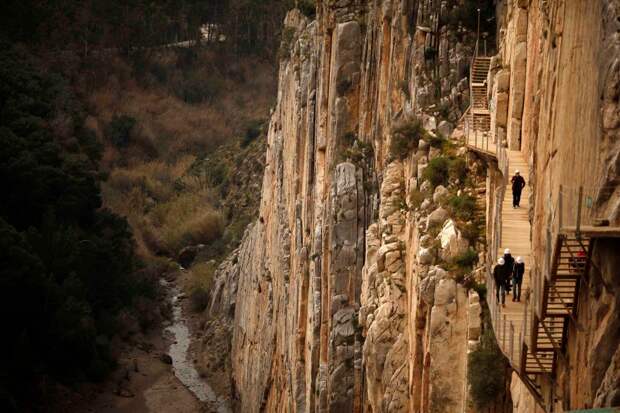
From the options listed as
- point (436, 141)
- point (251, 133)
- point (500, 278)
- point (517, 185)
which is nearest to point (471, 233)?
point (517, 185)

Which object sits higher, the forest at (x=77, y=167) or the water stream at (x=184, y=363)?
the forest at (x=77, y=167)

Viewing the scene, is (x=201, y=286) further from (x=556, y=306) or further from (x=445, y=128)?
(x=556, y=306)

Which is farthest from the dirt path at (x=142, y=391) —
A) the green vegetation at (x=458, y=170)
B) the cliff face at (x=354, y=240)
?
the green vegetation at (x=458, y=170)

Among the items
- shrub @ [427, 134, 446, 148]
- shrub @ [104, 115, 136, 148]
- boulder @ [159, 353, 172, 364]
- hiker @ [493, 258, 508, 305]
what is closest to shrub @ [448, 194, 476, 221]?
shrub @ [427, 134, 446, 148]

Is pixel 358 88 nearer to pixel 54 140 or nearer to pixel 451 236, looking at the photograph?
pixel 451 236

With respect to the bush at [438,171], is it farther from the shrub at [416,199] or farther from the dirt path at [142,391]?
the dirt path at [142,391]

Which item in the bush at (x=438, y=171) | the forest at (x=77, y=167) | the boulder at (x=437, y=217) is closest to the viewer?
the boulder at (x=437, y=217)

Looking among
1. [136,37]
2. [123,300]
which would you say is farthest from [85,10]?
[123,300]

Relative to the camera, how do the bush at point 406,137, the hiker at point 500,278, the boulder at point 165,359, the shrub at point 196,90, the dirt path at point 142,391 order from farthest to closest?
the shrub at point 196,90 < the boulder at point 165,359 < the dirt path at point 142,391 < the bush at point 406,137 < the hiker at point 500,278
